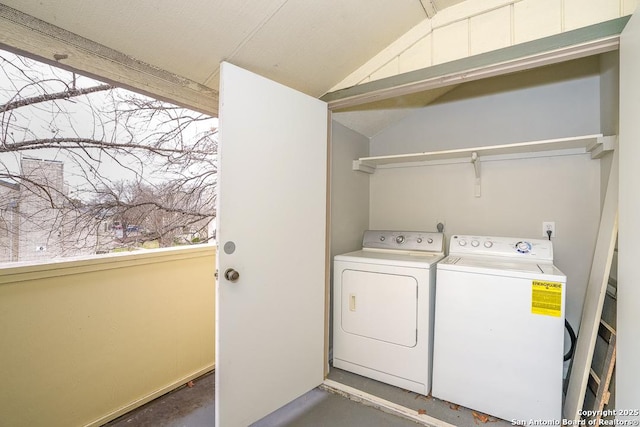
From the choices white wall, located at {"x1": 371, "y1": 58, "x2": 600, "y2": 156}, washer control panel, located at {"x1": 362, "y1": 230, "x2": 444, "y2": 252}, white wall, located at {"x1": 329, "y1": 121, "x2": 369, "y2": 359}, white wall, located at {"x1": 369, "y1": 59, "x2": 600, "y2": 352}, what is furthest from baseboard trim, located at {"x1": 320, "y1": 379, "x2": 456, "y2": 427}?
white wall, located at {"x1": 371, "y1": 58, "x2": 600, "y2": 156}

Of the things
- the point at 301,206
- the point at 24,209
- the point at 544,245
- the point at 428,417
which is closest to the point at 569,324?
the point at 544,245

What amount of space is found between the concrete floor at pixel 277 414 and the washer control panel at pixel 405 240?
1136 mm

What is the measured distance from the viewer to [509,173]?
89.8 inches

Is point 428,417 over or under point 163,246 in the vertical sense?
under

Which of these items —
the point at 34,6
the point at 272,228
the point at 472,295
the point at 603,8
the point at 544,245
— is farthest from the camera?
the point at 544,245

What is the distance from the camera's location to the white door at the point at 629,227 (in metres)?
1.11

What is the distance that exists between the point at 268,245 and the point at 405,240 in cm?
123

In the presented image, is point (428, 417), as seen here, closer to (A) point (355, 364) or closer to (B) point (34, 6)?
(A) point (355, 364)

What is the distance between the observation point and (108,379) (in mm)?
1637

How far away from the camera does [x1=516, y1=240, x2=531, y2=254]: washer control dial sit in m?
1.97

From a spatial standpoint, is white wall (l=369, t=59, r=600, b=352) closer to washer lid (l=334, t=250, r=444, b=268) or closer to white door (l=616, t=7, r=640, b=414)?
washer lid (l=334, t=250, r=444, b=268)

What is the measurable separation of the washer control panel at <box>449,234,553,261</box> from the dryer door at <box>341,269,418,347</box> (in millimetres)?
556

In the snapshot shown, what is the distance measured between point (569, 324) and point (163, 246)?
288cm

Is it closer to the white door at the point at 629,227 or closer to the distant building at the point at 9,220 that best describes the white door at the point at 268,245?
the distant building at the point at 9,220
